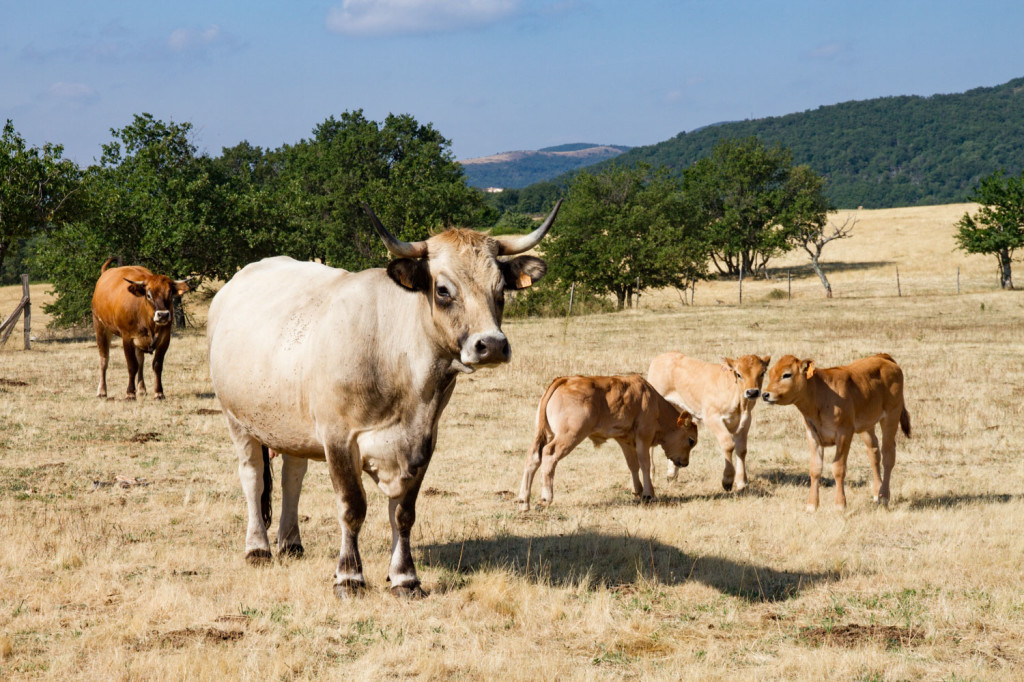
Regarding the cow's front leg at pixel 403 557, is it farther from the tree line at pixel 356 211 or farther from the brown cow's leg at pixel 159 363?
the brown cow's leg at pixel 159 363

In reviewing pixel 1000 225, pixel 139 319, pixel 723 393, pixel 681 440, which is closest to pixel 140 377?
pixel 139 319

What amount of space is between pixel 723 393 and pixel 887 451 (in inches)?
80.7

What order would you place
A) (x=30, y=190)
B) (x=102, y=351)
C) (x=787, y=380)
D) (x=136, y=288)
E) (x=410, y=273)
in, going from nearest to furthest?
(x=410, y=273), (x=787, y=380), (x=136, y=288), (x=102, y=351), (x=30, y=190)

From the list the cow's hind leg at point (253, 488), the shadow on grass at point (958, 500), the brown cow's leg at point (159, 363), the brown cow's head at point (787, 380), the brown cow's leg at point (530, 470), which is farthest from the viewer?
the brown cow's leg at point (159, 363)

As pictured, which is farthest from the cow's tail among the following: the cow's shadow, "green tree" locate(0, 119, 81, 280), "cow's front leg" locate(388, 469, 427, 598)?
"green tree" locate(0, 119, 81, 280)

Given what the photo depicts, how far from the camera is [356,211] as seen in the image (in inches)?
2319

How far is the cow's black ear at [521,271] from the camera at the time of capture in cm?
659

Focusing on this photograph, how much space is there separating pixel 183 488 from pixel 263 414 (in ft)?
12.4

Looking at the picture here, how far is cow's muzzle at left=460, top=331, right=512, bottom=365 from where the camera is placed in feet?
19.3

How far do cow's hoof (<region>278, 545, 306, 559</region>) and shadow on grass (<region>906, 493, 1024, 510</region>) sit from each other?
628cm

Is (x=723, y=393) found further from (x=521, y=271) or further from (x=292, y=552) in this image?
(x=292, y=552)

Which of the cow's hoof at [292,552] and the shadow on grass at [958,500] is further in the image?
the shadow on grass at [958,500]

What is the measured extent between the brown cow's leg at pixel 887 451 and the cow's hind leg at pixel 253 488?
6.57 meters

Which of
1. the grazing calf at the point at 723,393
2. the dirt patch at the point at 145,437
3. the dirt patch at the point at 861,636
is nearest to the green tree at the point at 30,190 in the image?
the dirt patch at the point at 145,437
